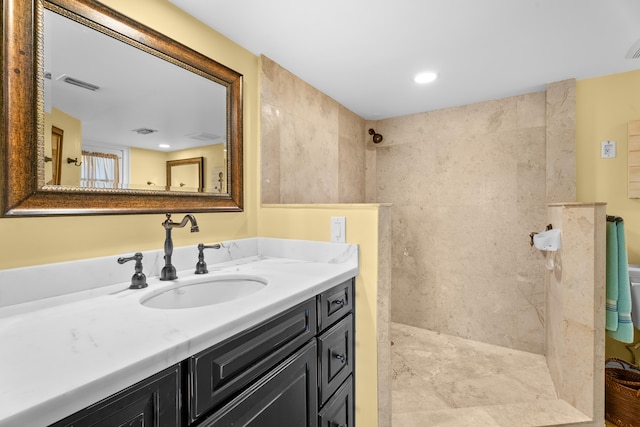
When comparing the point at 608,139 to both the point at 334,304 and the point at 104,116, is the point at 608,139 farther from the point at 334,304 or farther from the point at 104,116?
the point at 104,116

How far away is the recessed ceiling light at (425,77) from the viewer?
7.02 feet

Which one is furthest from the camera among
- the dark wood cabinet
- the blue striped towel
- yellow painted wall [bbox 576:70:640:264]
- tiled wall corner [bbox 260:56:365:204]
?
yellow painted wall [bbox 576:70:640:264]

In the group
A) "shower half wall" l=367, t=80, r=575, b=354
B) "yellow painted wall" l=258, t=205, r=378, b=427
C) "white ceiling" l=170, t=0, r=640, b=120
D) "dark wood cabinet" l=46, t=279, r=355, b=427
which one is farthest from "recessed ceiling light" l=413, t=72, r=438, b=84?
"dark wood cabinet" l=46, t=279, r=355, b=427

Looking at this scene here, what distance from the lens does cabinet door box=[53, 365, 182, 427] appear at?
1.73ft

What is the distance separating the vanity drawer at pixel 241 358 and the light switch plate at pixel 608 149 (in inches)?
95.5

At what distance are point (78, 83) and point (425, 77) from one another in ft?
6.56

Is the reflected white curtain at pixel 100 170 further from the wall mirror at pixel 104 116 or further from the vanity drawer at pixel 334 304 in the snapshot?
the vanity drawer at pixel 334 304

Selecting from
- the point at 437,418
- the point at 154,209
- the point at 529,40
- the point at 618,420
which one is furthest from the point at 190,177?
the point at 618,420

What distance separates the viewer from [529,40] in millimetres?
1717

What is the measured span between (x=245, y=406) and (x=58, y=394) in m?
0.46

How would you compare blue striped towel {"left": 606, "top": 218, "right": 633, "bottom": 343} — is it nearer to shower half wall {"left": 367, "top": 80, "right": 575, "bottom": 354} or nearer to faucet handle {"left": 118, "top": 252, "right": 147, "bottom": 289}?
shower half wall {"left": 367, "top": 80, "right": 575, "bottom": 354}

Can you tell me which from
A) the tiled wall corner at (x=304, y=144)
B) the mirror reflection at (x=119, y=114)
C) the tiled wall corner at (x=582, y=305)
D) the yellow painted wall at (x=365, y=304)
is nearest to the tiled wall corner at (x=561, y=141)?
the tiled wall corner at (x=582, y=305)

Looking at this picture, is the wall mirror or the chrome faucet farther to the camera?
the chrome faucet

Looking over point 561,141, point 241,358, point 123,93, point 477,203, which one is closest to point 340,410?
point 241,358
